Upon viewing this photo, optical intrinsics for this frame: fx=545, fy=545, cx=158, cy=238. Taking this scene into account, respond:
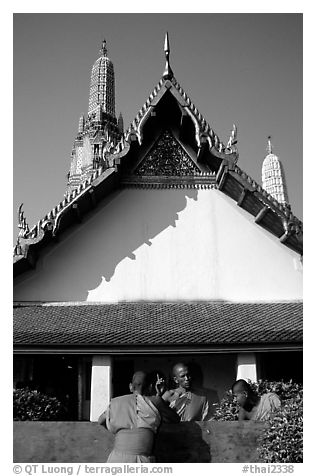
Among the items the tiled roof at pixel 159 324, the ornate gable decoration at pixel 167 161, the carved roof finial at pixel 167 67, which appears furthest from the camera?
the ornate gable decoration at pixel 167 161

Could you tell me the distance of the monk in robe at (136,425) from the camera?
5543mm

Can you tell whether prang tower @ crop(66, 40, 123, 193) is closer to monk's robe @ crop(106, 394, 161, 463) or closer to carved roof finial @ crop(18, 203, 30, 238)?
carved roof finial @ crop(18, 203, 30, 238)

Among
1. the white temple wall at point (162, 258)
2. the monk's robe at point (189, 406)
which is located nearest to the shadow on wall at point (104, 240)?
the white temple wall at point (162, 258)

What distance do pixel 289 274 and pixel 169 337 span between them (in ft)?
10.7

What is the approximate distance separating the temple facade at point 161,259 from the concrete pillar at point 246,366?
2cm

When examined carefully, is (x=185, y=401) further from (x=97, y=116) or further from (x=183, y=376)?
(x=97, y=116)

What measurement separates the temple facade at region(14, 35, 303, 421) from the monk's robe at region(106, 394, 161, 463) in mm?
4382

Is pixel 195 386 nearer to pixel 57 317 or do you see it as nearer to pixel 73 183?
pixel 57 317

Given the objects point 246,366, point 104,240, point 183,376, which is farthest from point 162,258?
point 183,376

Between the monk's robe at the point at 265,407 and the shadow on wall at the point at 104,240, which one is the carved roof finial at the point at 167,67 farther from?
the monk's robe at the point at 265,407

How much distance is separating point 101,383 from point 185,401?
2.33 m

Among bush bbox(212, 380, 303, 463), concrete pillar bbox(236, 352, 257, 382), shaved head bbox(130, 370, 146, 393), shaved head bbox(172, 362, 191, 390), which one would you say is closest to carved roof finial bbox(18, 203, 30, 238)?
shaved head bbox(172, 362, 191, 390)

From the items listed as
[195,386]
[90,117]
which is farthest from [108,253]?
[90,117]

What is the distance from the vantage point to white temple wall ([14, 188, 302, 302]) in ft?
36.8
